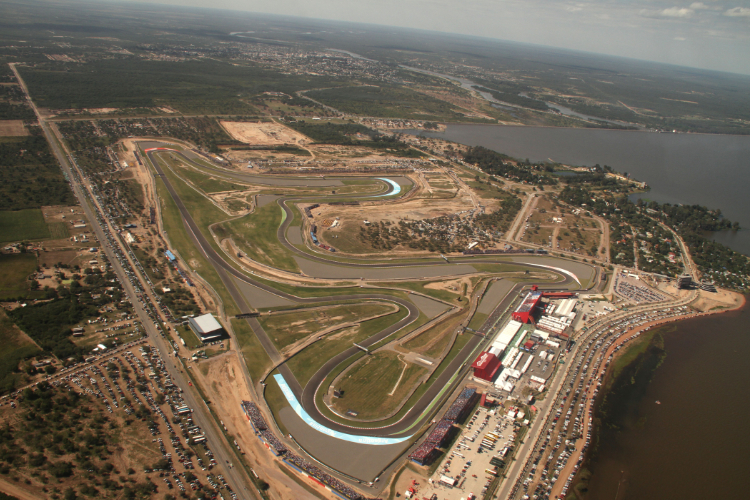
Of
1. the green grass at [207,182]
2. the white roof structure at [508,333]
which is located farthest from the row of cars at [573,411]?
the green grass at [207,182]

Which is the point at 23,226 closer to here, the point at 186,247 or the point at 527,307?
the point at 186,247

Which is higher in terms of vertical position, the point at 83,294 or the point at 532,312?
the point at 532,312

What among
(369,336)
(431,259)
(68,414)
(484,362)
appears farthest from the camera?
(431,259)

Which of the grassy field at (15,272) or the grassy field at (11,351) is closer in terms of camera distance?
the grassy field at (11,351)

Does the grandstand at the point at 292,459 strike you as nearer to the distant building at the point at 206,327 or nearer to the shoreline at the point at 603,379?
the distant building at the point at 206,327

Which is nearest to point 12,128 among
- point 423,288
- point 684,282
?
point 423,288

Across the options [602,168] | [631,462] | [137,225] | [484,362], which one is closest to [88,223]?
[137,225]

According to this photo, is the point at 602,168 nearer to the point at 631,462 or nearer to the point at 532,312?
the point at 532,312
